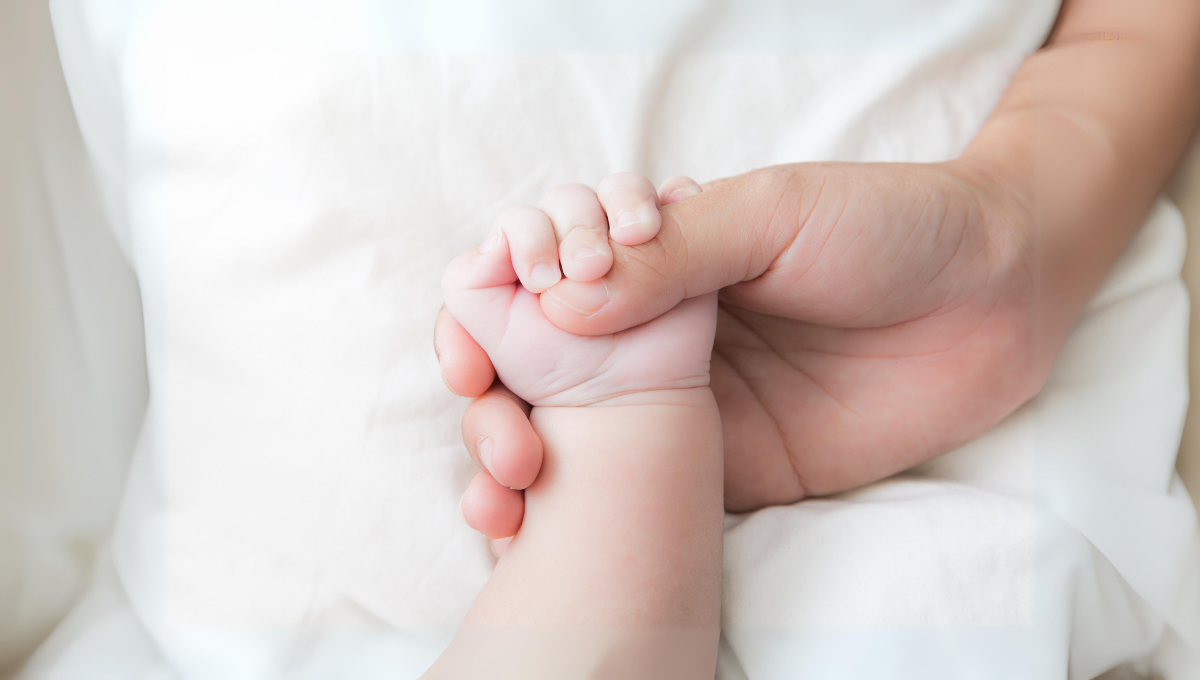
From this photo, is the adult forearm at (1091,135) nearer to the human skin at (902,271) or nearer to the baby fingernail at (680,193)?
the human skin at (902,271)

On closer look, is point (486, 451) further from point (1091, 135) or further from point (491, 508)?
point (1091, 135)

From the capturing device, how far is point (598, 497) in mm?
584

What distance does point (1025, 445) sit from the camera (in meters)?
0.76

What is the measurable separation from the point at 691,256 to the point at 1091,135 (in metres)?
0.53

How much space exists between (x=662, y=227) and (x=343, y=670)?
1.53 feet

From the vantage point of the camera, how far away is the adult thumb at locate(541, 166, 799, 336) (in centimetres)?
54

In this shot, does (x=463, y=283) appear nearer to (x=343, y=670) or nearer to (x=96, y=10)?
(x=343, y=670)

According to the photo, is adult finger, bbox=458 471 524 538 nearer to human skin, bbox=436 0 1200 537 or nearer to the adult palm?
human skin, bbox=436 0 1200 537

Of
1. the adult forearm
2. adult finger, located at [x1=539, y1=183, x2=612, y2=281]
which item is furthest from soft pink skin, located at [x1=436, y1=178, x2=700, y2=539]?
the adult forearm

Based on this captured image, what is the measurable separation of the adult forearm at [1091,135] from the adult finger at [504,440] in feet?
1.65

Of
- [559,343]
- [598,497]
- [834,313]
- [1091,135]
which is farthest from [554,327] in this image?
[1091,135]

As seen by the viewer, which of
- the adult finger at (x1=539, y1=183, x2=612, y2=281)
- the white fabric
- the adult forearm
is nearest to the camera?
the adult finger at (x1=539, y1=183, x2=612, y2=281)

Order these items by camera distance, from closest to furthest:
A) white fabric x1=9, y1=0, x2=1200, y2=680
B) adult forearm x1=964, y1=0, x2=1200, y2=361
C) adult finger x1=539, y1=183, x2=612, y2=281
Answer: adult finger x1=539, y1=183, x2=612, y2=281 → white fabric x1=9, y1=0, x2=1200, y2=680 → adult forearm x1=964, y1=0, x2=1200, y2=361

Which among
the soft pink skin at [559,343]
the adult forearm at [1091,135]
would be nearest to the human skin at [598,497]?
the soft pink skin at [559,343]
